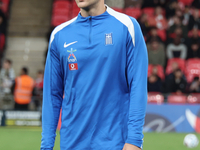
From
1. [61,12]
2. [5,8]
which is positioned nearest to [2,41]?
[5,8]

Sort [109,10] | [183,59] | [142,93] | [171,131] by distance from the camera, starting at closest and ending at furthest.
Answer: [142,93]
[109,10]
[171,131]
[183,59]

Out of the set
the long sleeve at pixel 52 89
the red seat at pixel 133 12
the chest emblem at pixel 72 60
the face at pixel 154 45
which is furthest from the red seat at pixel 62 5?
the chest emblem at pixel 72 60

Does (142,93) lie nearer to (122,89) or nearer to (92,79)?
(122,89)

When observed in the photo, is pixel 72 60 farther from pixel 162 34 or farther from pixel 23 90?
pixel 162 34

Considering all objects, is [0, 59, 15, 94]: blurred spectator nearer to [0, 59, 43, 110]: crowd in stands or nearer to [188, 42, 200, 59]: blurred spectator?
[0, 59, 43, 110]: crowd in stands

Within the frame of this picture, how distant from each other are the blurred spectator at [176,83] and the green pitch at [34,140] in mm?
1421

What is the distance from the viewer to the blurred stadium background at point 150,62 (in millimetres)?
10852

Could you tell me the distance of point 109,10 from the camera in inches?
91.6

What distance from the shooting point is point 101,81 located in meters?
2.17

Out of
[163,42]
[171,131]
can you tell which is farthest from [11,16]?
[171,131]

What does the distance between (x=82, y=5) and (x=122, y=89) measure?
536mm

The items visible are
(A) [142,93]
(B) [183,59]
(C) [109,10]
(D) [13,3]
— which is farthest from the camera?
(D) [13,3]

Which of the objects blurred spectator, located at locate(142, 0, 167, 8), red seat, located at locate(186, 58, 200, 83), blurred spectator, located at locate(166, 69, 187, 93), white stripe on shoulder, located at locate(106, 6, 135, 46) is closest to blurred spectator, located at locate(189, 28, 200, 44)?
red seat, located at locate(186, 58, 200, 83)

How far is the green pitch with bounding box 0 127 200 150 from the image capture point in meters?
8.18
